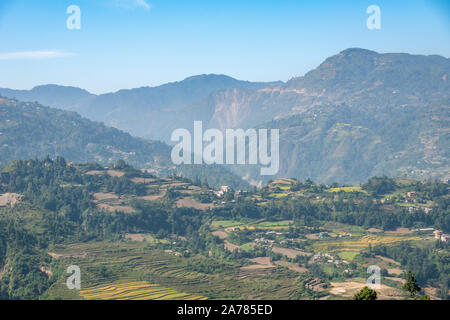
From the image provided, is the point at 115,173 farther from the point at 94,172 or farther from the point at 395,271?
the point at 395,271

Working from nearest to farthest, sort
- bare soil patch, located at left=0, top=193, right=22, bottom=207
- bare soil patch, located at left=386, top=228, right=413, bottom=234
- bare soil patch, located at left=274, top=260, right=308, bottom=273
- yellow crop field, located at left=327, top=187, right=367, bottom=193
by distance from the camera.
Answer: bare soil patch, located at left=274, top=260, right=308, bottom=273, bare soil patch, located at left=386, top=228, right=413, bottom=234, bare soil patch, located at left=0, top=193, right=22, bottom=207, yellow crop field, located at left=327, top=187, right=367, bottom=193

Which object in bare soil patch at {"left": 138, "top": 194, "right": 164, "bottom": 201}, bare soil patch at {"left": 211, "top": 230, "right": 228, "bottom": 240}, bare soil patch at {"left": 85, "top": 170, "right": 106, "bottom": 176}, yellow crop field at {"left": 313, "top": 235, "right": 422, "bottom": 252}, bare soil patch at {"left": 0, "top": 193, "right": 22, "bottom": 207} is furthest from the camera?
bare soil patch at {"left": 85, "top": 170, "right": 106, "bottom": 176}

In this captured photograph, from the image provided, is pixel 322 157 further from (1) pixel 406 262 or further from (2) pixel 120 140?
(1) pixel 406 262

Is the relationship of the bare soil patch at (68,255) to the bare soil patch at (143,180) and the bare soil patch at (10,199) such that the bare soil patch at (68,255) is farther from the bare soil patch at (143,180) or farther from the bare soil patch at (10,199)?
the bare soil patch at (143,180)

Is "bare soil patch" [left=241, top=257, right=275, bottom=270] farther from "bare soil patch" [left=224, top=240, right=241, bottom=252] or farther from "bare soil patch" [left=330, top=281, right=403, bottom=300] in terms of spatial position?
"bare soil patch" [left=330, top=281, right=403, bottom=300]

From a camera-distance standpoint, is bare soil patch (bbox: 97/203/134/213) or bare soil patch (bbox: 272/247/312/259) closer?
bare soil patch (bbox: 272/247/312/259)
